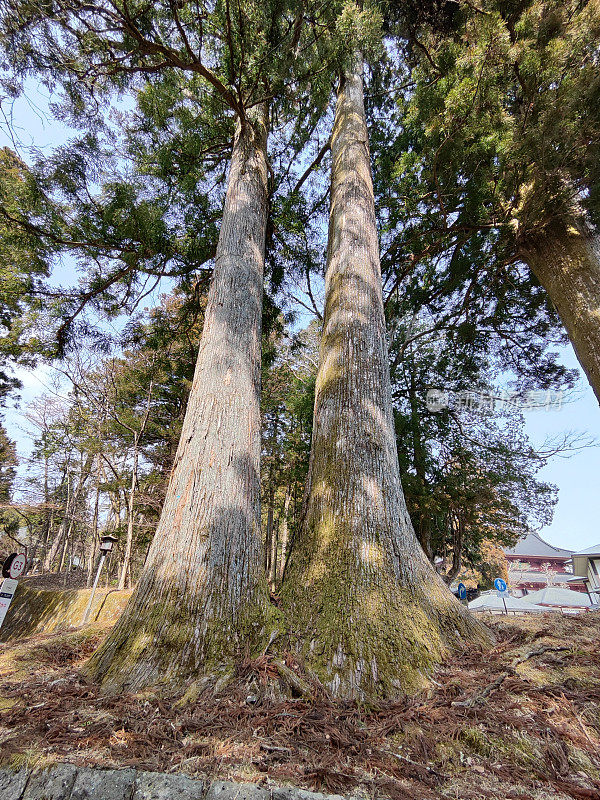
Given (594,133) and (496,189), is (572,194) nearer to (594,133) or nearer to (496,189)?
(594,133)

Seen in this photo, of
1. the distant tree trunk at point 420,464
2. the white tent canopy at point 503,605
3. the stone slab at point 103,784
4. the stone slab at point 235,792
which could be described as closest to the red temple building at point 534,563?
the white tent canopy at point 503,605

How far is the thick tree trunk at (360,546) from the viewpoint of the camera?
177cm

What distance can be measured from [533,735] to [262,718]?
988 mm

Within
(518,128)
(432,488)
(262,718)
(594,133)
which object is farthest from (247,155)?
(432,488)

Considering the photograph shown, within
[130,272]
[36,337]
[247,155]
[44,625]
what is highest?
[247,155]

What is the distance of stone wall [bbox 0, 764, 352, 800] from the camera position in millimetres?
972

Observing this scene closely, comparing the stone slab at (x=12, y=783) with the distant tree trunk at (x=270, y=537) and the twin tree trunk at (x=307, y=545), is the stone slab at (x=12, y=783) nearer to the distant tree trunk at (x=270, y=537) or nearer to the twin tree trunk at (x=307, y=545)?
the twin tree trunk at (x=307, y=545)

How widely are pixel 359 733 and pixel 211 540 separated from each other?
3.86 feet

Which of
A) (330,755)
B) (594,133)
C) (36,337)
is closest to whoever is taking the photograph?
(330,755)

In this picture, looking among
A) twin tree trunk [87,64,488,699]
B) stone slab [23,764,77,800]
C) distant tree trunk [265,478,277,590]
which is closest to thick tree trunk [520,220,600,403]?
twin tree trunk [87,64,488,699]

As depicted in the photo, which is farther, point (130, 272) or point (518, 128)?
point (130, 272)

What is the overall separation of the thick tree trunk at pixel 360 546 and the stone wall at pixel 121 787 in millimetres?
764

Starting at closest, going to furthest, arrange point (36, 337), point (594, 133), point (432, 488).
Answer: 1. point (594, 133)
2. point (36, 337)
3. point (432, 488)

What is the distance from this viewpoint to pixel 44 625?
594 centimetres
